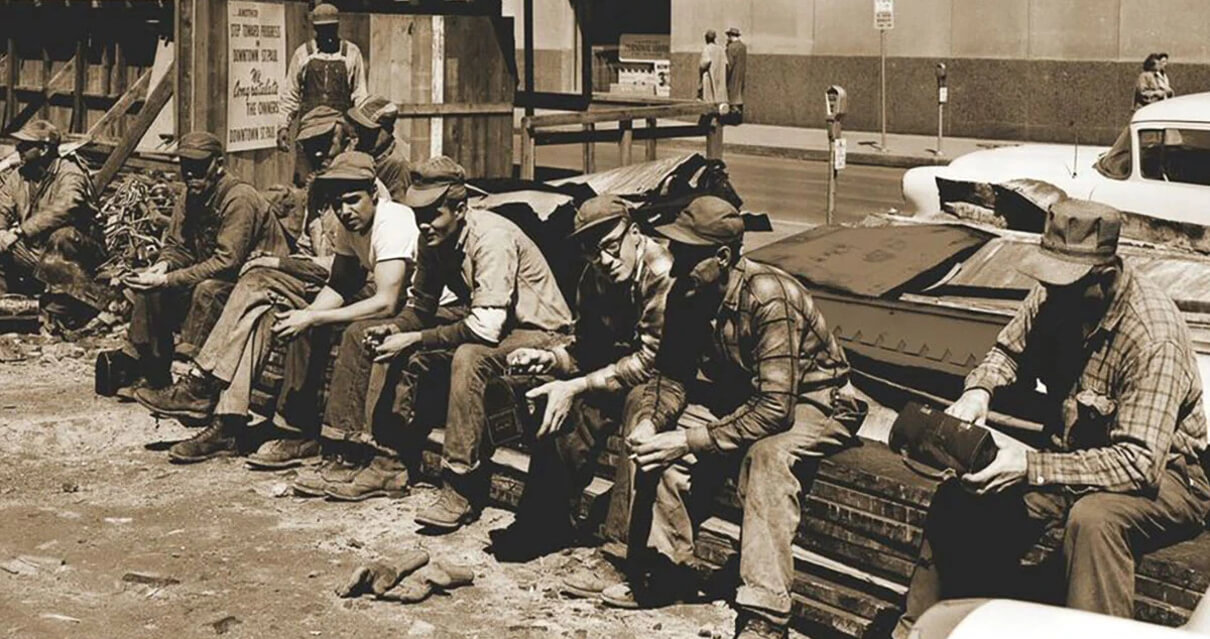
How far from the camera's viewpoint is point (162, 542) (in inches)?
303

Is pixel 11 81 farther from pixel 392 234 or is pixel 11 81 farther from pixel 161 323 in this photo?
pixel 392 234

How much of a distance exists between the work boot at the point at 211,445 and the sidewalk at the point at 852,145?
1793 centimetres

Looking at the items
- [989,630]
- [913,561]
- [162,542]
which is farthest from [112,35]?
[989,630]

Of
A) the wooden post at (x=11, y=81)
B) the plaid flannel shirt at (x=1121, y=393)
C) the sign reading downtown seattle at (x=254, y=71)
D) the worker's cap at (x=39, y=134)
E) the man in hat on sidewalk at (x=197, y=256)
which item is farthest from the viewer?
the wooden post at (x=11, y=81)

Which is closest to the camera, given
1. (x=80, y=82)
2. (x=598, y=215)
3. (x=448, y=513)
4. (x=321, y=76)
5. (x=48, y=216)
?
(x=598, y=215)

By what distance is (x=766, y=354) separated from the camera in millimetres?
6340

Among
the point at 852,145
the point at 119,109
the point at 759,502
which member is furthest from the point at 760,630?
the point at 852,145

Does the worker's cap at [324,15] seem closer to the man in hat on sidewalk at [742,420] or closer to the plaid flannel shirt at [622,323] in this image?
the plaid flannel shirt at [622,323]

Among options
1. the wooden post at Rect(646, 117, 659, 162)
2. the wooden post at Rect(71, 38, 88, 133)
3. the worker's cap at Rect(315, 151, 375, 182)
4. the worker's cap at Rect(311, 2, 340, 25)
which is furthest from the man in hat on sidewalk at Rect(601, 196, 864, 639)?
the wooden post at Rect(71, 38, 88, 133)

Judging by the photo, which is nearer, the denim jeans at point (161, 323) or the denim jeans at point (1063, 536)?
the denim jeans at point (1063, 536)

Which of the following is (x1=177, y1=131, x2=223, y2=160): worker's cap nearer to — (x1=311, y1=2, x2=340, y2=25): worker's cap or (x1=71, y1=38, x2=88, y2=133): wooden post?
(x1=311, y1=2, x2=340, y2=25): worker's cap

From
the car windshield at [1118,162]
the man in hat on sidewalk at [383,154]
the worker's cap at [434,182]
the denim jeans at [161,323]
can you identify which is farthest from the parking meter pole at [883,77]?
the worker's cap at [434,182]

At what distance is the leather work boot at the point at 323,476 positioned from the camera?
8336 millimetres

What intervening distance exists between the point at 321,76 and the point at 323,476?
5.07m
